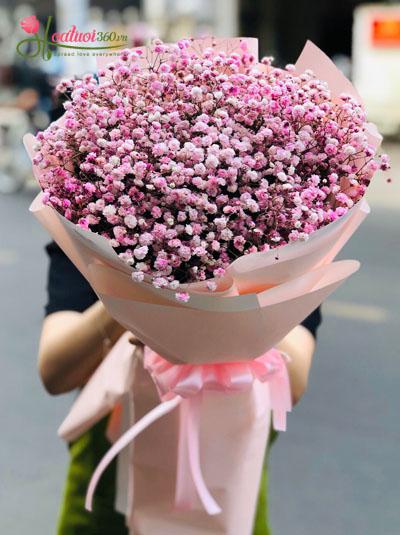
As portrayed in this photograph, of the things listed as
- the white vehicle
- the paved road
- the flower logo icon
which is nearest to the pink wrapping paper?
the flower logo icon

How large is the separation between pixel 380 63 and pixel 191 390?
14243 millimetres

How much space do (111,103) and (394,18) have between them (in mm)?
14721

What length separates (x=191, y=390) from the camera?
3.93 ft

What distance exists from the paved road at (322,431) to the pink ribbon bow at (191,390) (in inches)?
76.6

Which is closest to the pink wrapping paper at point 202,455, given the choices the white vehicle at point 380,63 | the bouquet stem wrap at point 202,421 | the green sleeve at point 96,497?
the bouquet stem wrap at point 202,421

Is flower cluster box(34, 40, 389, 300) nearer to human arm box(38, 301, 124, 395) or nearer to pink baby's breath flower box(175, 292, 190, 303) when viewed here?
pink baby's breath flower box(175, 292, 190, 303)

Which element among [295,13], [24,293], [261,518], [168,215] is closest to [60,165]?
[168,215]

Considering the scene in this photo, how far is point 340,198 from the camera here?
1053 millimetres

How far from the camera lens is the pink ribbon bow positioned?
121 cm

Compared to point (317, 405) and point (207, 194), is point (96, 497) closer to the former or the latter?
point (207, 194)

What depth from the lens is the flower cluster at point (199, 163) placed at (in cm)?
101

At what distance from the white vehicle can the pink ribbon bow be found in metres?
13.0

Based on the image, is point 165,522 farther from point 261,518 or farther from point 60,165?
point 60,165

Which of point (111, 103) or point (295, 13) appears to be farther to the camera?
point (295, 13)
